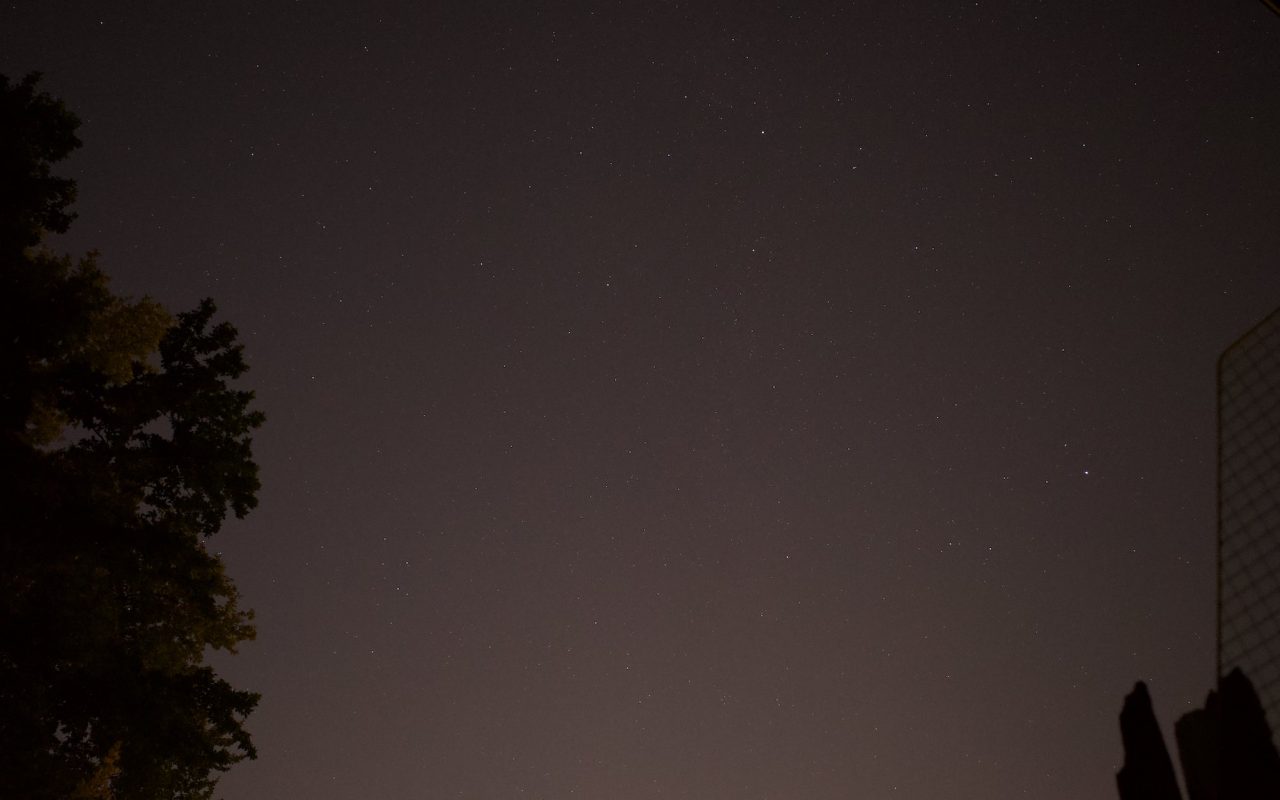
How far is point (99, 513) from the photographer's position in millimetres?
11242

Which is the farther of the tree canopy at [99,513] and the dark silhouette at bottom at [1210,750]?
the tree canopy at [99,513]

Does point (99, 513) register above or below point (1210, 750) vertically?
above

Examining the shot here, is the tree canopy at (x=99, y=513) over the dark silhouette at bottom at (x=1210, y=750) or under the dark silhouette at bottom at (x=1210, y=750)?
over

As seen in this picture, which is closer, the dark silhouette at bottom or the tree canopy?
the dark silhouette at bottom

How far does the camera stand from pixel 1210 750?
9.14ft

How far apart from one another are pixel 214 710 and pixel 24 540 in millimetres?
3832

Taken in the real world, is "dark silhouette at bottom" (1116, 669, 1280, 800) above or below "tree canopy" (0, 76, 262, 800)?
below

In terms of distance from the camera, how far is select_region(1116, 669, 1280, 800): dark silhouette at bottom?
8.34ft

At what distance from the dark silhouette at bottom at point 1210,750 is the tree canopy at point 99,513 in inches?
474

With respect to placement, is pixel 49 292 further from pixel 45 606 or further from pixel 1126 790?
pixel 1126 790

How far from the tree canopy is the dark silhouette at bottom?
12.0 meters

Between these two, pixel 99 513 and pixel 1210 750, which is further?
pixel 99 513

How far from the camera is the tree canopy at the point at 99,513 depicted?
10.8m

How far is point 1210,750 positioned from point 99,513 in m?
12.6
